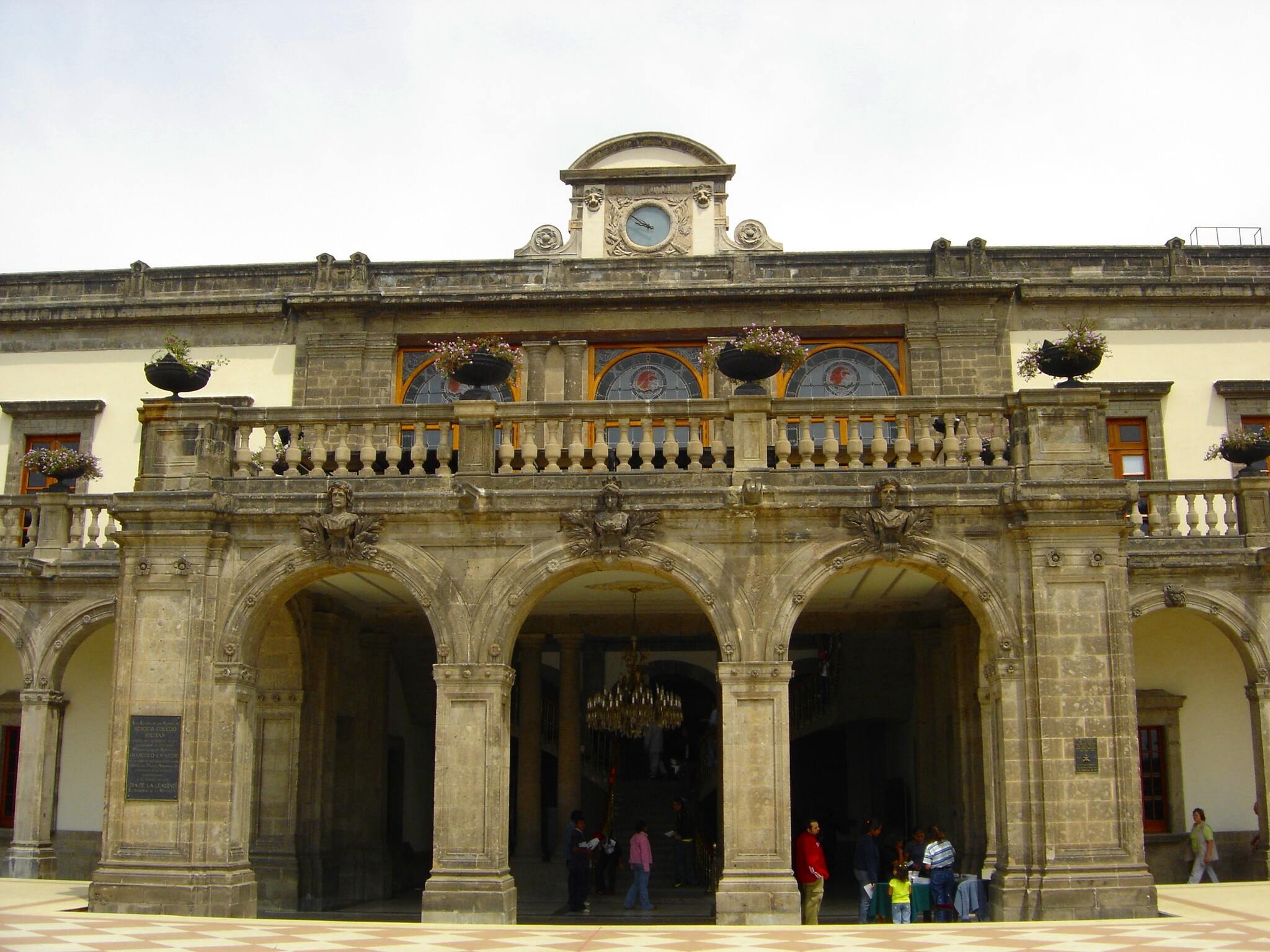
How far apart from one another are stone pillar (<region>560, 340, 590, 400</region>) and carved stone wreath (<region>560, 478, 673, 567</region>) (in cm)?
832

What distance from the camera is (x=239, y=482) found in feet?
46.0

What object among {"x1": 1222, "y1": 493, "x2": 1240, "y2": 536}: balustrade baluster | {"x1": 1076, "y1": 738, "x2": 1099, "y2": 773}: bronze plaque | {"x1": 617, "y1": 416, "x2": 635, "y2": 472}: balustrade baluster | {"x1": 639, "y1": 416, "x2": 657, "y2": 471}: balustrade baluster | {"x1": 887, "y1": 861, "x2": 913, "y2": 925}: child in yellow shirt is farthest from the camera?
{"x1": 1222, "y1": 493, "x2": 1240, "y2": 536}: balustrade baluster

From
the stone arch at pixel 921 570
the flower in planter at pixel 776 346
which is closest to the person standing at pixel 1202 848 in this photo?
the stone arch at pixel 921 570

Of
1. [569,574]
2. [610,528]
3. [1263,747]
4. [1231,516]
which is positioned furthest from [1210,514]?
[569,574]

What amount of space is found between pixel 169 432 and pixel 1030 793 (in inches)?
378

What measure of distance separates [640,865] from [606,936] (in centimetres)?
456

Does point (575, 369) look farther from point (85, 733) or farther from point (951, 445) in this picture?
point (85, 733)

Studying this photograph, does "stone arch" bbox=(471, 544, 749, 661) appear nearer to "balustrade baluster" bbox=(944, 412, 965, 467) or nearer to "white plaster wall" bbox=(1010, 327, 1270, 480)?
"balustrade baluster" bbox=(944, 412, 965, 467)

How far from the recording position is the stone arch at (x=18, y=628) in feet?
61.0

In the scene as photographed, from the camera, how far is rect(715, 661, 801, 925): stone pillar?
12.7 metres

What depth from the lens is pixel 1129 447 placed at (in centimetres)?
2114

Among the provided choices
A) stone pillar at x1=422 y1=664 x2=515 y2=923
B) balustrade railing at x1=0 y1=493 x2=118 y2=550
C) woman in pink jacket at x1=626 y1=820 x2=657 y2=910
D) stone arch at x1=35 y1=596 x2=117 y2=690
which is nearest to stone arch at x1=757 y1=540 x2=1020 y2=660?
stone pillar at x1=422 y1=664 x2=515 y2=923

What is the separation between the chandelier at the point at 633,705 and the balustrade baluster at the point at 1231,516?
8.00 metres

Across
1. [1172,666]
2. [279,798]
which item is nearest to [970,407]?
[1172,666]
